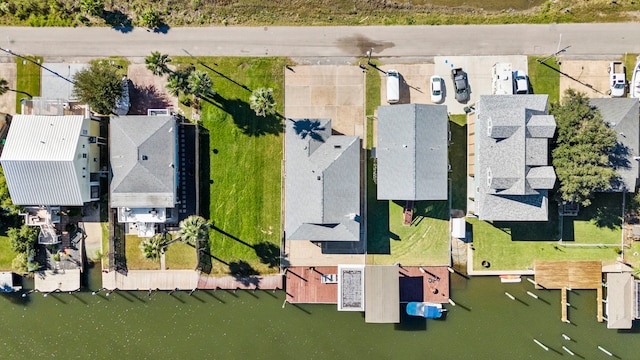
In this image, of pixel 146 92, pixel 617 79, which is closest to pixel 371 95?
pixel 146 92

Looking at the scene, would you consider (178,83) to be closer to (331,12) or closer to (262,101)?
(262,101)

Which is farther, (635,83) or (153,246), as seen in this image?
(635,83)

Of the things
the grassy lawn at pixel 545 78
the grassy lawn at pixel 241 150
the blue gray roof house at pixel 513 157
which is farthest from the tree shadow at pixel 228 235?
the grassy lawn at pixel 545 78

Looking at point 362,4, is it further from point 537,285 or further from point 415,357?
point 415,357

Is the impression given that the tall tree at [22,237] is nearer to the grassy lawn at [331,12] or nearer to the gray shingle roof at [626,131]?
the grassy lawn at [331,12]

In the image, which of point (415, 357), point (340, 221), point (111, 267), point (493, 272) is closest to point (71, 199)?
point (111, 267)
